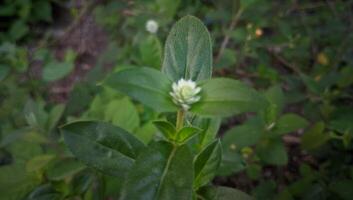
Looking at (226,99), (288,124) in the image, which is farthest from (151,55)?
(226,99)

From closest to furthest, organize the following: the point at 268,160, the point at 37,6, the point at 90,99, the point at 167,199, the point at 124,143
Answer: the point at 167,199
the point at 124,143
the point at 268,160
the point at 90,99
the point at 37,6

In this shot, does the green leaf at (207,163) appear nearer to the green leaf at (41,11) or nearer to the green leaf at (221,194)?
the green leaf at (221,194)

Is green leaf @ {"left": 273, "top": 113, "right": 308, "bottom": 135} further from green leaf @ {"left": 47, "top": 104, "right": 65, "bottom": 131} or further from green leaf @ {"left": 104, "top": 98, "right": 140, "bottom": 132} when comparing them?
green leaf @ {"left": 47, "top": 104, "right": 65, "bottom": 131}

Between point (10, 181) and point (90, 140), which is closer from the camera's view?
point (90, 140)

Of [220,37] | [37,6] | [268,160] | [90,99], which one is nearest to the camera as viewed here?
[268,160]

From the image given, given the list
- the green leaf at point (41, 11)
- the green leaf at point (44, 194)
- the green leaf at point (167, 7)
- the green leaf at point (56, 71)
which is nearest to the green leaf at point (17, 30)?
the green leaf at point (41, 11)

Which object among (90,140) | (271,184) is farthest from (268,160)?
(90,140)

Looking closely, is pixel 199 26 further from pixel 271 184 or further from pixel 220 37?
pixel 220 37
